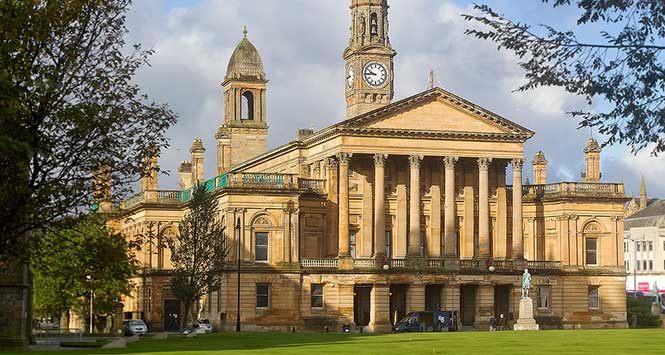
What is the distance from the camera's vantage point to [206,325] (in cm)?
10369

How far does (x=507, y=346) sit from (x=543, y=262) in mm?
58719

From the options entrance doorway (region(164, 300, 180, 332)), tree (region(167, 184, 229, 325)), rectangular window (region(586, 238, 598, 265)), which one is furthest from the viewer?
entrance doorway (region(164, 300, 180, 332))

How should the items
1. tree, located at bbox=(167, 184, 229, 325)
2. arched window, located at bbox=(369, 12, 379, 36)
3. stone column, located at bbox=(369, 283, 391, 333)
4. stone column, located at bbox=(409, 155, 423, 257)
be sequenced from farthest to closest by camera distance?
arched window, located at bbox=(369, 12, 379, 36), stone column, located at bbox=(409, 155, 423, 257), stone column, located at bbox=(369, 283, 391, 333), tree, located at bbox=(167, 184, 229, 325)

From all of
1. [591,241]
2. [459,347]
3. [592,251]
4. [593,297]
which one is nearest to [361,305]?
[593,297]

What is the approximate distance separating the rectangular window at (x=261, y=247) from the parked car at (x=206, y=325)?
20.1 ft

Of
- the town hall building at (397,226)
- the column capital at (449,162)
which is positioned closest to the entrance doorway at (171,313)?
the town hall building at (397,226)

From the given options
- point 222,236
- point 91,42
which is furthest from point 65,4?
point 222,236

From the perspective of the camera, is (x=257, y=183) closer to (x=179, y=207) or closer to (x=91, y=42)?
(x=179, y=207)

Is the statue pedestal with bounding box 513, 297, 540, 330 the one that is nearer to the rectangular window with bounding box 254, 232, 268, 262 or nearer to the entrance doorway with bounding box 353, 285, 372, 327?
the entrance doorway with bounding box 353, 285, 372, 327

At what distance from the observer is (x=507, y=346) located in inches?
2191

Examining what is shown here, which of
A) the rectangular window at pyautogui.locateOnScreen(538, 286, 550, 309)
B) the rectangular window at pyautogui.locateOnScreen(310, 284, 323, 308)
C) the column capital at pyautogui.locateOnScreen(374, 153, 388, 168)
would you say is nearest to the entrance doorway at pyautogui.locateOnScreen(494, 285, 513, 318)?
the rectangular window at pyautogui.locateOnScreen(538, 286, 550, 309)

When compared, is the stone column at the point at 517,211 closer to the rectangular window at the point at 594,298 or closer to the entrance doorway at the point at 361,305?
the rectangular window at the point at 594,298

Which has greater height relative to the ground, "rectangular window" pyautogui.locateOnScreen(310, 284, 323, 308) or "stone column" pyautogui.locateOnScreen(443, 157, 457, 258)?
"stone column" pyautogui.locateOnScreen(443, 157, 457, 258)

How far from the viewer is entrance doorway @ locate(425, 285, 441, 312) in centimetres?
11044
